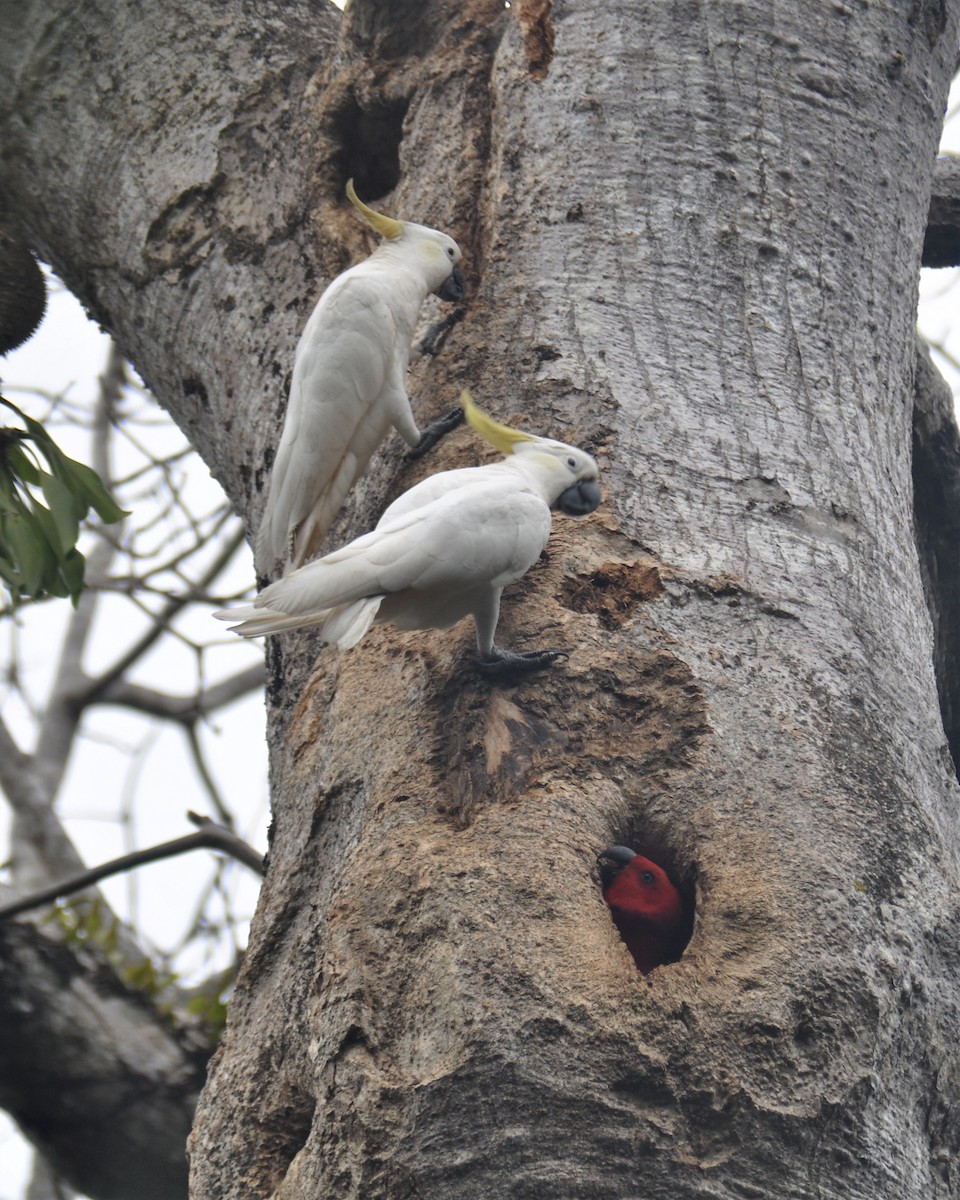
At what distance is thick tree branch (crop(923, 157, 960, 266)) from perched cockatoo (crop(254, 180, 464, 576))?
1.47 m

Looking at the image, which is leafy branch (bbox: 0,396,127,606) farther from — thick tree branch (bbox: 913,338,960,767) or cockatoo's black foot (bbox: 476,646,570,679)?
thick tree branch (bbox: 913,338,960,767)

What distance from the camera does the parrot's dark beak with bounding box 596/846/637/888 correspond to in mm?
1707

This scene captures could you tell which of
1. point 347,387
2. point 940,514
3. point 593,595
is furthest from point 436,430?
point 940,514

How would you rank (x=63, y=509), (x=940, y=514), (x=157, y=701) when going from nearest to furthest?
(x=63, y=509)
(x=940, y=514)
(x=157, y=701)

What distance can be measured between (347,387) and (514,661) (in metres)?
0.78

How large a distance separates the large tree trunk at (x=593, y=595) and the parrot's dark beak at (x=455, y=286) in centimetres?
5

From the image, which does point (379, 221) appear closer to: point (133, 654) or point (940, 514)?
point (940, 514)

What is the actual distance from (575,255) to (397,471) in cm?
54

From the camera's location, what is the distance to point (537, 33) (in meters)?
2.60

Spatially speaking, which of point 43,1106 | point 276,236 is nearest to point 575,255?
point 276,236

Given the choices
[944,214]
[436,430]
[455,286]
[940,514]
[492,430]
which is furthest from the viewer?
[940,514]

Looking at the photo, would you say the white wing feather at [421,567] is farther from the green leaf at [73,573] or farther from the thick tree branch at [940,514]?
the thick tree branch at [940,514]

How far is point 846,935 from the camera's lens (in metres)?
1.59

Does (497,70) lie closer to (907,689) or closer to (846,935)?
(907,689)
